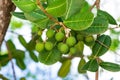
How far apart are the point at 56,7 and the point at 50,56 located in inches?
10.7

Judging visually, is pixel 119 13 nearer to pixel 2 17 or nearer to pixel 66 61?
pixel 66 61

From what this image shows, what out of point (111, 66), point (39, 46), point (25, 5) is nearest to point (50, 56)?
point (39, 46)

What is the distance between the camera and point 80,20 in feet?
2.72

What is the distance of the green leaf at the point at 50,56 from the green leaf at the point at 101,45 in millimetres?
151

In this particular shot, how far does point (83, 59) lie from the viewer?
1751mm

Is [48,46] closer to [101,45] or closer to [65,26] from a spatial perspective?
[65,26]

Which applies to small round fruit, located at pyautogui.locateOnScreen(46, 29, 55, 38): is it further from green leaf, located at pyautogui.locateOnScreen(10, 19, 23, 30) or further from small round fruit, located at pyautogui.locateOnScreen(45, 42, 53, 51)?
green leaf, located at pyautogui.locateOnScreen(10, 19, 23, 30)

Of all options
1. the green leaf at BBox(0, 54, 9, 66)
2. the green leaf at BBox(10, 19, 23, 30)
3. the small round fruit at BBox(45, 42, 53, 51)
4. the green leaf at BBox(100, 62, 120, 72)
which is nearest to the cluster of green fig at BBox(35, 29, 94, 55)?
the small round fruit at BBox(45, 42, 53, 51)

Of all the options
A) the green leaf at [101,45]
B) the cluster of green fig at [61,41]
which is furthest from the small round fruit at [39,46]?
the green leaf at [101,45]

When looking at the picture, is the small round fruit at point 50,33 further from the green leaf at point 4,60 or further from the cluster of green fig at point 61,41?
the green leaf at point 4,60

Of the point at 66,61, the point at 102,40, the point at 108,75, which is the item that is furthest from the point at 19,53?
the point at 108,75

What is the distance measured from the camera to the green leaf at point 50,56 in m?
1.05

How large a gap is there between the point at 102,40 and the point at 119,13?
2277mm

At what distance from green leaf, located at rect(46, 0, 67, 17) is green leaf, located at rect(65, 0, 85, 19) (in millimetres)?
23
